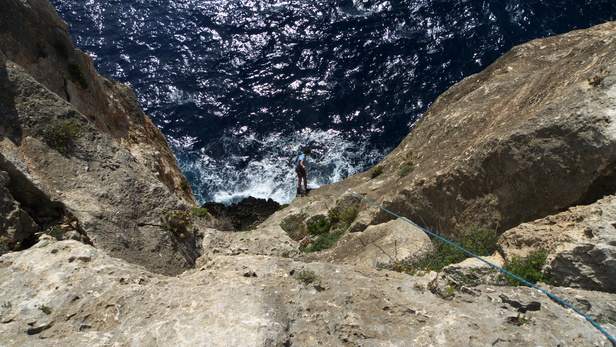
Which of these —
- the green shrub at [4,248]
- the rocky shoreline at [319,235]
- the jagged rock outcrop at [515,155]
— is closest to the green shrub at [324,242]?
the rocky shoreline at [319,235]

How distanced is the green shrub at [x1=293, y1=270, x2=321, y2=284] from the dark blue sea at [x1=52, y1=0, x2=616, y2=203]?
67.4 ft

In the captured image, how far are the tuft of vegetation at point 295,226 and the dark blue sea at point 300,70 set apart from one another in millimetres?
11427

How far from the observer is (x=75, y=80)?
1611 cm

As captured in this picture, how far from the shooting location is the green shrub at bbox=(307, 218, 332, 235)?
14940mm

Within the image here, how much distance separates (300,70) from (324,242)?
957 inches

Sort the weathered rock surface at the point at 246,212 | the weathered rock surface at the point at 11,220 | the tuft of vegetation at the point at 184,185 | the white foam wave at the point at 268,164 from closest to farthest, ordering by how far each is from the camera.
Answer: the weathered rock surface at the point at 11,220 → the tuft of vegetation at the point at 184,185 → the weathered rock surface at the point at 246,212 → the white foam wave at the point at 268,164

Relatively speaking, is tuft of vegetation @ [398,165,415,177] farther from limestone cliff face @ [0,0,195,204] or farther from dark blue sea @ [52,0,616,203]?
dark blue sea @ [52,0,616,203]

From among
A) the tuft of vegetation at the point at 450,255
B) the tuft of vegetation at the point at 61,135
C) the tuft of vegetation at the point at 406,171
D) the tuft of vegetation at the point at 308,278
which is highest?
the tuft of vegetation at the point at 61,135

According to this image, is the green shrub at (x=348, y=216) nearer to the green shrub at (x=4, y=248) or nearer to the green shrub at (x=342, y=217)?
the green shrub at (x=342, y=217)

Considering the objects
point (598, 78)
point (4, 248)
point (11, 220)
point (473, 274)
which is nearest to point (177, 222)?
point (11, 220)

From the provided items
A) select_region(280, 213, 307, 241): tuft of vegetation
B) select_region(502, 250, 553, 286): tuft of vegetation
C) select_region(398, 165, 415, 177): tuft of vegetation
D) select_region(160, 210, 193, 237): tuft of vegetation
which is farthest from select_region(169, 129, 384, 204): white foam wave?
select_region(502, 250, 553, 286): tuft of vegetation

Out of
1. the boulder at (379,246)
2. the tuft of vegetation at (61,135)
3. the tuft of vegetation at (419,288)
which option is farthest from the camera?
the tuft of vegetation at (61,135)

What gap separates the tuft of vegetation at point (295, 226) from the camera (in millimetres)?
15344

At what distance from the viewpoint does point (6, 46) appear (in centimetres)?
1358
